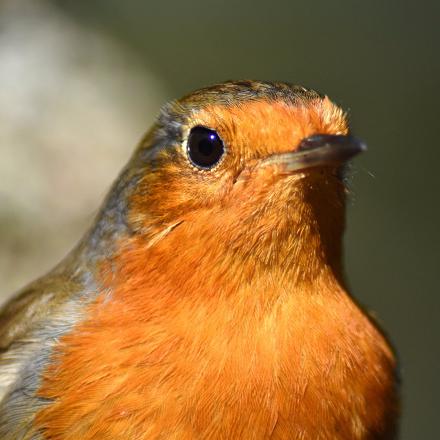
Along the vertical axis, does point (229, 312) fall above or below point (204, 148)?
below

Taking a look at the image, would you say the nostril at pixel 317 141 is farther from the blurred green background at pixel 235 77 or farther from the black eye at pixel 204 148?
the blurred green background at pixel 235 77

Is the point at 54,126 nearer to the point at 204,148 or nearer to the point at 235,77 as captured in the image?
the point at 235,77

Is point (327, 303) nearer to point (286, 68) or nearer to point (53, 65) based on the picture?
point (53, 65)

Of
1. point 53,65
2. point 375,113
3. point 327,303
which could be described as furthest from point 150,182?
point 375,113

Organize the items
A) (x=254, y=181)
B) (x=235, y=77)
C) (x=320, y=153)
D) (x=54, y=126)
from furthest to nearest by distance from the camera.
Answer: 1. (x=235, y=77)
2. (x=54, y=126)
3. (x=254, y=181)
4. (x=320, y=153)

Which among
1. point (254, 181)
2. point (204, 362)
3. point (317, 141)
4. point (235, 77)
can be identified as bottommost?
point (204, 362)

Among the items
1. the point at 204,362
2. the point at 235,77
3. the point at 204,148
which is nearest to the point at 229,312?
the point at 204,362

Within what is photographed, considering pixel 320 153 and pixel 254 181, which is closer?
pixel 320 153

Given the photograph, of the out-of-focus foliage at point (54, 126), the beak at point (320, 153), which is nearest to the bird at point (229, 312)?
the beak at point (320, 153)
